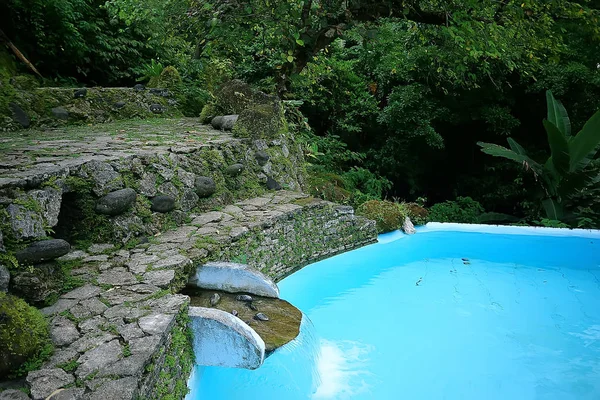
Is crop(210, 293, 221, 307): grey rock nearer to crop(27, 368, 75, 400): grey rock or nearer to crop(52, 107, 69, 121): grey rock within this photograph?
crop(27, 368, 75, 400): grey rock

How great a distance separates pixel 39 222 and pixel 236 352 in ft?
5.19

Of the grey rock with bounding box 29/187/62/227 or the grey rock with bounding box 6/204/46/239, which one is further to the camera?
the grey rock with bounding box 29/187/62/227

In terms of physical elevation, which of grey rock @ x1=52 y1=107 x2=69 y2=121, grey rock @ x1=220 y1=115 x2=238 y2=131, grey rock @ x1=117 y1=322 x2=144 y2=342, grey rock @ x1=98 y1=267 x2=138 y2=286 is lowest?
grey rock @ x1=98 y1=267 x2=138 y2=286

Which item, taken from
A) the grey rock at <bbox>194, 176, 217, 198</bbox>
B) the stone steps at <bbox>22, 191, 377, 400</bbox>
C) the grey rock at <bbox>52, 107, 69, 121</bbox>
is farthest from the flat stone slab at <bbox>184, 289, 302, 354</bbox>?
the grey rock at <bbox>52, 107, 69, 121</bbox>

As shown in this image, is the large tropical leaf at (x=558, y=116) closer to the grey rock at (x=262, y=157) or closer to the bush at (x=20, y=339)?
the grey rock at (x=262, y=157)

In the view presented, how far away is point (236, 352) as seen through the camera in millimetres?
2977

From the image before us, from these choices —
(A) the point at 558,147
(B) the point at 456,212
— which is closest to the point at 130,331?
(A) the point at 558,147

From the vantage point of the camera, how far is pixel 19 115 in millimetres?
6227

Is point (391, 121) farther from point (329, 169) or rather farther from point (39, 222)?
point (39, 222)

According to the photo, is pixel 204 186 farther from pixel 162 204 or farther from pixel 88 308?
pixel 88 308

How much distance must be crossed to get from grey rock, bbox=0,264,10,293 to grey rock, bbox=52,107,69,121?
4790 millimetres

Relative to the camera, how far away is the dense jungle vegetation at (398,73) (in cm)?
658

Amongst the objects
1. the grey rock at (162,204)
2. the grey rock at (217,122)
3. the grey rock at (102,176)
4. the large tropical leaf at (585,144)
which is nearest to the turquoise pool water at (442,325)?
the large tropical leaf at (585,144)

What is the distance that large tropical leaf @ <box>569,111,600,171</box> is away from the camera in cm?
760
